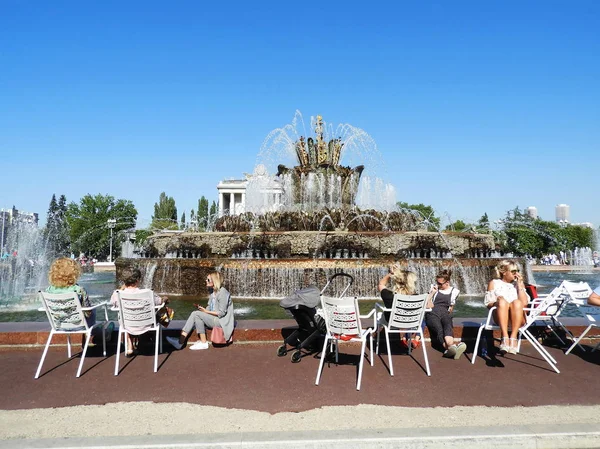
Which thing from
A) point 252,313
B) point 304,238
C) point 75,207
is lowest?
point 252,313

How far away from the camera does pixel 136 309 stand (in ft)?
20.7

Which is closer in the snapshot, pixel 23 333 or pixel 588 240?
pixel 23 333

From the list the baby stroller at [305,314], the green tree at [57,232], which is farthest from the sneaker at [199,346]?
the green tree at [57,232]

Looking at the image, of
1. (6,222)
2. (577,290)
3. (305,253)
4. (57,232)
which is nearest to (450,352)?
(577,290)

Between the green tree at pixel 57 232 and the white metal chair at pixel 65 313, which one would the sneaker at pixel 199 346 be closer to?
the white metal chair at pixel 65 313

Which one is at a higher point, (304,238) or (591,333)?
(304,238)

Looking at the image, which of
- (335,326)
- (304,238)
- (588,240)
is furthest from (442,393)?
(588,240)

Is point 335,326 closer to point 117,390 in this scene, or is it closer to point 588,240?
point 117,390

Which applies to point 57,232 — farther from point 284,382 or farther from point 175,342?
point 284,382

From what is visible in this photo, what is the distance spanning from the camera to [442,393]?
533 centimetres

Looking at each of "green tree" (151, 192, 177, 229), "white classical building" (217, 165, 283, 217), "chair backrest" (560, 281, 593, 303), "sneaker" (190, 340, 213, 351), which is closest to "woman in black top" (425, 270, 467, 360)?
"chair backrest" (560, 281, 593, 303)

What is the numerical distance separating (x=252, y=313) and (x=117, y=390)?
653cm

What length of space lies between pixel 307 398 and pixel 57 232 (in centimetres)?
7084

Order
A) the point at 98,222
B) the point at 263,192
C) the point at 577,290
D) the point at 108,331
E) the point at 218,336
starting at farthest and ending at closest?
the point at 98,222, the point at 263,192, the point at 218,336, the point at 108,331, the point at 577,290
